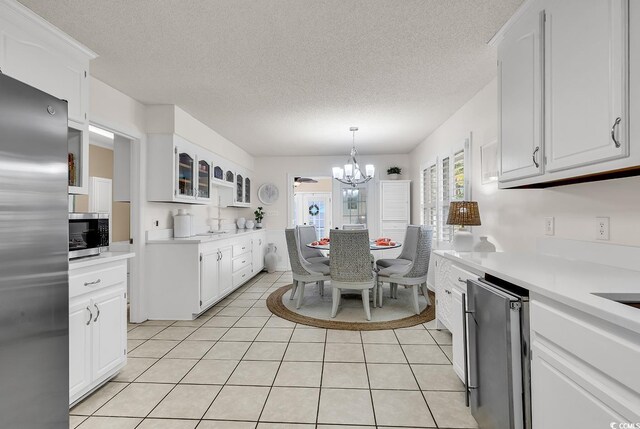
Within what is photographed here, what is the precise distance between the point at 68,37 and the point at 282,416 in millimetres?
2829

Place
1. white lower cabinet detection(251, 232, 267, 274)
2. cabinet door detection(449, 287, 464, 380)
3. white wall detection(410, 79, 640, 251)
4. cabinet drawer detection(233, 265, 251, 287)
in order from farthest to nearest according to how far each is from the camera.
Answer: white lower cabinet detection(251, 232, 267, 274), cabinet drawer detection(233, 265, 251, 287), cabinet door detection(449, 287, 464, 380), white wall detection(410, 79, 640, 251)

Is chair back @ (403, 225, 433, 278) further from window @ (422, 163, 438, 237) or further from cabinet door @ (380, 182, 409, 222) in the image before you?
cabinet door @ (380, 182, 409, 222)

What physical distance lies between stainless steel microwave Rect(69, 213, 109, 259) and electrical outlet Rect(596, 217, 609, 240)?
3.06 metres

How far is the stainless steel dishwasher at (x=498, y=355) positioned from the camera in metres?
1.27

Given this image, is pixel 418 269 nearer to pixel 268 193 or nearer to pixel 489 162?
pixel 489 162

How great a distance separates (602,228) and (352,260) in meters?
2.16

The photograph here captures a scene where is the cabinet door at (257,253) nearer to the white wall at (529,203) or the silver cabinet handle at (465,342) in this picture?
the white wall at (529,203)

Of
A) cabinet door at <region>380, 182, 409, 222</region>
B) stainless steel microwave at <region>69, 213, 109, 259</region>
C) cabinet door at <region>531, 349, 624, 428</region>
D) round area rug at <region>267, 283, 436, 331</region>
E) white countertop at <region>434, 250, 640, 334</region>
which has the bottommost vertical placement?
round area rug at <region>267, 283, 436, 331</region>

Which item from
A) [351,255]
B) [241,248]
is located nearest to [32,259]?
[351,255]

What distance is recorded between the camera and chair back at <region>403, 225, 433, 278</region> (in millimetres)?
3611

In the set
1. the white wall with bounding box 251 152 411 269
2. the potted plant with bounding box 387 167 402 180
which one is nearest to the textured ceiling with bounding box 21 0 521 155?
the potted plant with bounding box 387 167 402 180

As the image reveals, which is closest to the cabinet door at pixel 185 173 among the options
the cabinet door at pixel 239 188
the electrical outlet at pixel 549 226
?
the cabinet door at pixel 239 188

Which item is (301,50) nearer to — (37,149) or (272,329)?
(37,149)

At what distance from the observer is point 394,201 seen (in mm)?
5992
